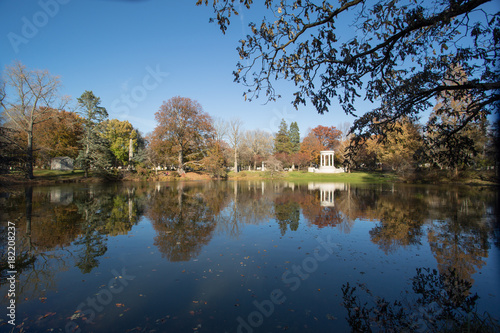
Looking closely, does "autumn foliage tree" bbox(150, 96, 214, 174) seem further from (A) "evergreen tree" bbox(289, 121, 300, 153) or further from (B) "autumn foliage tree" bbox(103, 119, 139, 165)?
(A) "evergreen tree" bbox(289, 121, 300, 153)

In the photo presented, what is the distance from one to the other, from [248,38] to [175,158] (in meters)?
41.4

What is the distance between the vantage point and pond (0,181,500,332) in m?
3.80

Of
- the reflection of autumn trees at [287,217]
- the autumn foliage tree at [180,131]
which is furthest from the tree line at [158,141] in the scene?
the reflection of autumn trees at [287,217]

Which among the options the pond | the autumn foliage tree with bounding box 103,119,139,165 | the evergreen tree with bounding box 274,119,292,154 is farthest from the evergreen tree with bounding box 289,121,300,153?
the pond

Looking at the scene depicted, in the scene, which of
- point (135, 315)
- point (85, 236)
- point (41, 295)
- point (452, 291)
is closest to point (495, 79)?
point (452, 291)

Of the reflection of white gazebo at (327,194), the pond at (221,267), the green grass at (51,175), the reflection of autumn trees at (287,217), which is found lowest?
the reflection of white gazebo at (327,194)

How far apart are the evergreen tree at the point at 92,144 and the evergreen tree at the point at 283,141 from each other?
144 ft

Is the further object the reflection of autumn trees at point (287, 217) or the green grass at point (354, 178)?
the green grass at point (354, 178)

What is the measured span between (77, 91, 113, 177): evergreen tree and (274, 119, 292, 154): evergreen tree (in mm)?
44010

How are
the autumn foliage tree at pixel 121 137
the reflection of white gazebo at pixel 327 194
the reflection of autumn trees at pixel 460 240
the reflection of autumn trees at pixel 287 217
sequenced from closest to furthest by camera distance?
the reflection of autumn trees at pixel 460 240 → the reflection of autumn trees at pixel 287 217 → the reflection of white gazebo at pixel 327 194 → the autumn foliage tree at pixel 121 137

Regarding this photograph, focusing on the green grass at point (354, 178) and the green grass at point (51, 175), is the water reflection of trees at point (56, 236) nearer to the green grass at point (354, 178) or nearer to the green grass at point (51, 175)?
the green grass at point (51, 175)

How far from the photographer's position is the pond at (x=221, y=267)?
12.5ft

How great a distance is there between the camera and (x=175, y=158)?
44125 millimetres

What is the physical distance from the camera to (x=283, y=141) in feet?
234
